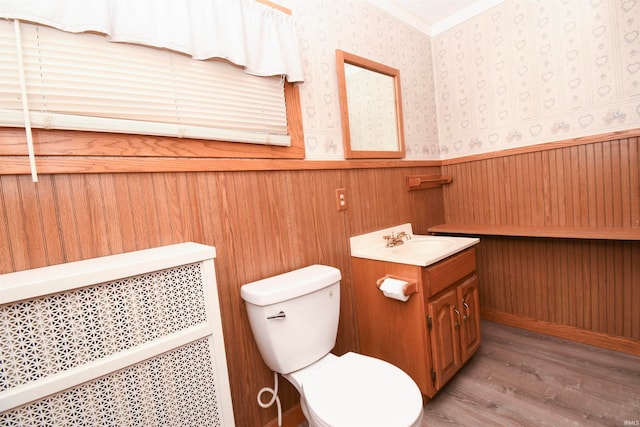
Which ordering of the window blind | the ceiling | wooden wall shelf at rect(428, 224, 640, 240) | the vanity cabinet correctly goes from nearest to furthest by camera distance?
the window blind → the vanity cabinet → wooden wall shelf at rect(428, 224, 640, 240) → the ceiling

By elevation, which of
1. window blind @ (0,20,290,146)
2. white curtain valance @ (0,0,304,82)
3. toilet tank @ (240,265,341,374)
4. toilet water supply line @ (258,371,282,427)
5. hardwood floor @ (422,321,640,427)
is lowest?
hardwood floor @ (422,321,640,427)

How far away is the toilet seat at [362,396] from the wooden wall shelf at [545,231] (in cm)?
133

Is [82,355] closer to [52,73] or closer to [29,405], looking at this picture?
[29,405]

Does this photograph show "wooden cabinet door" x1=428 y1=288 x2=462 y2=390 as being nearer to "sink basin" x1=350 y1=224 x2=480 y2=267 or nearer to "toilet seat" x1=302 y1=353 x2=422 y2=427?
"sink basin" x1=350 y1=224 x2=480 y2=267

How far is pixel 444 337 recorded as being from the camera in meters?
1.52

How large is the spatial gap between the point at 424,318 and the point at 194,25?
1.61m

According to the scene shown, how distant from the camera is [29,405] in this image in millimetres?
671

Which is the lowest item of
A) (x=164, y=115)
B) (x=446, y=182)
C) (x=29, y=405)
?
(x=29, y=405)

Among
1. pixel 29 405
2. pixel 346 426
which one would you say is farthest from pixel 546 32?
pixel 29 405

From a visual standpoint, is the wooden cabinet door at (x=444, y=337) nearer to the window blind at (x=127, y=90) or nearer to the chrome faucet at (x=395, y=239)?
the chrome faucet at (x=395, y=239)

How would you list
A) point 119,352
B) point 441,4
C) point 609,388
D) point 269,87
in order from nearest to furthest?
1. point 119,352
2. point 269,87
3. point 609,388
4. point 441,4

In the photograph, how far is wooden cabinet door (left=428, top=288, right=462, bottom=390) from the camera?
57.3 inches

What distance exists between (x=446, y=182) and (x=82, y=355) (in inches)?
97.9

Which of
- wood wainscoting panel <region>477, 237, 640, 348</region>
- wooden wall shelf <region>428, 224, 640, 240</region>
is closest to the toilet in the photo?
wooden wall shelf <region>428, 224, 640, 240</region>
